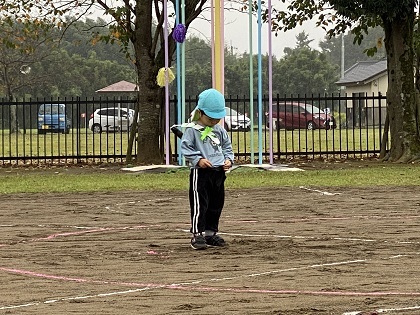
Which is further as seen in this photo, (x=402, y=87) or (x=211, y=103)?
(x=402, y=87)

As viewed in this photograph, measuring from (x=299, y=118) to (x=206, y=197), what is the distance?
21482 mm

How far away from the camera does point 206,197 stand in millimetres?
10867

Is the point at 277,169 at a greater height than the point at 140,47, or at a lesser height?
lesser

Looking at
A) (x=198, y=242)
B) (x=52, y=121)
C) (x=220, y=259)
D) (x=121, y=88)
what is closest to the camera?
(x=220, y=259)

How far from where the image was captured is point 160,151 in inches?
1080

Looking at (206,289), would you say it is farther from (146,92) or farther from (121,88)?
(121,88)

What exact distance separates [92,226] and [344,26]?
17.2m

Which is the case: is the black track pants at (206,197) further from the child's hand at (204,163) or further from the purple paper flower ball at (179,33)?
the purple paper flower ball at (179,33)

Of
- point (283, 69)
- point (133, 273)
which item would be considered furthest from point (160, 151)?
point (283, 69)

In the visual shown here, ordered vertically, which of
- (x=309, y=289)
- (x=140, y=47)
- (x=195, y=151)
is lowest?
(x=309, y=289)

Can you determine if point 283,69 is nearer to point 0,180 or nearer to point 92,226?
point 0,180

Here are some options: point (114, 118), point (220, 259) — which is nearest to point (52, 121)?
point (114, 118)

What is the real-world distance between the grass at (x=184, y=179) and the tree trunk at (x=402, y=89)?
1042mm

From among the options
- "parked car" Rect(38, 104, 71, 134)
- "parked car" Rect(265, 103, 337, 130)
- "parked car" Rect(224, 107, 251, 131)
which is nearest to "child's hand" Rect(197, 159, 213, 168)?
"parked car" Rect(224, 107, 251, 131)
